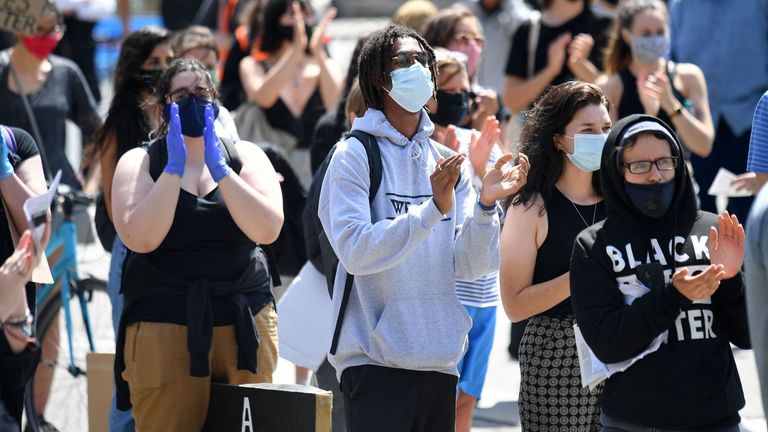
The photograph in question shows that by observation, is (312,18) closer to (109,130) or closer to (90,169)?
(90,169)

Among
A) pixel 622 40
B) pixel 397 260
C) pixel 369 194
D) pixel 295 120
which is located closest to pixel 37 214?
pixel 369 194

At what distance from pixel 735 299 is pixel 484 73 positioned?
20.2 ft

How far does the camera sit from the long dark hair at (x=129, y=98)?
233 inches

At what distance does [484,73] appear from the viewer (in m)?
9.99

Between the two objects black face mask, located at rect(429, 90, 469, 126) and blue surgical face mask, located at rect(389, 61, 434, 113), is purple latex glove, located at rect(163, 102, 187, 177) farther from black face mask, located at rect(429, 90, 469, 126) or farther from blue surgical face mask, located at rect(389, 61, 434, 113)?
black face mask, located at rect(429, 90, 469, 126)

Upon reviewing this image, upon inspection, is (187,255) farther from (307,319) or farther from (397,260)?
(397,260)

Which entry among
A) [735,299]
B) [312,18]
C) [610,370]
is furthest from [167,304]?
[312,18]

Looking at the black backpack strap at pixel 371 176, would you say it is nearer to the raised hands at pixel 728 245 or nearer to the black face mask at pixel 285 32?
the raised hands at pixel 728 245

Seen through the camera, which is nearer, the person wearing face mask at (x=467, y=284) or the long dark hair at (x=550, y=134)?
the long dark hair at (x=550, y=134)

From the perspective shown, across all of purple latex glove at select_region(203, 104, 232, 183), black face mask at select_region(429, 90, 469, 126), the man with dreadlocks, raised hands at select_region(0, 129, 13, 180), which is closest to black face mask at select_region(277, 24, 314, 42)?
black face mask at select_region(429, 90, 469, 126)

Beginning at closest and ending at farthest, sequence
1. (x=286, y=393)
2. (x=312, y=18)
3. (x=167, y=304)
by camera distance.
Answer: (x=286, y=393) < (x=167, y=304) < (x=312, y=18)

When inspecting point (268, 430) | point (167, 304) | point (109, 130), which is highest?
point (109, 130)

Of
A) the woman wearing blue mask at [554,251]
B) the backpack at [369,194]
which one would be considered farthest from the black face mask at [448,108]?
the woman wearing blue mask at [554,251]

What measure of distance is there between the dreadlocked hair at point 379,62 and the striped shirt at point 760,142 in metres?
1.29
